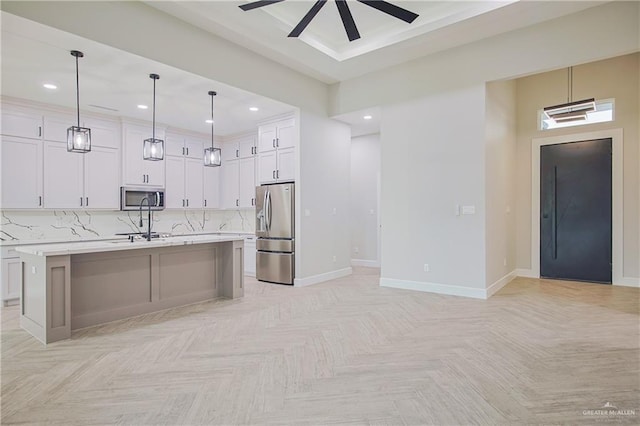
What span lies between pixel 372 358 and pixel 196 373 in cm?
145

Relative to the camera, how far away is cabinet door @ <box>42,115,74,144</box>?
17.7 ft

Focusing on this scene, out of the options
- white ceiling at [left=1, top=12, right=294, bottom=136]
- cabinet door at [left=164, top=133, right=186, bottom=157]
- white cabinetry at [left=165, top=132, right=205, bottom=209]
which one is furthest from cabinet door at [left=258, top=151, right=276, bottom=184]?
cabinet door at [left=164, top=133, right=186, bottom=157]

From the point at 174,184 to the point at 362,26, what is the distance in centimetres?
460

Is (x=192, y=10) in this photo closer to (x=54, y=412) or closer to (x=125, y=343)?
(x=125, y=343)

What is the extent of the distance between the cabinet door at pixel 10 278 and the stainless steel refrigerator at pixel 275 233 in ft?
11.3

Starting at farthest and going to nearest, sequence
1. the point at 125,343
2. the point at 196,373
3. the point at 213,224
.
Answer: the point at 213,224 → the point at 125,343 → the point at 196,373

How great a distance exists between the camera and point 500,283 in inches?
218

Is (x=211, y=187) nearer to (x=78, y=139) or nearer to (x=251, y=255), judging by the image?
(x=251, y=255)

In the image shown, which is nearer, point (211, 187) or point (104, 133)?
point (104, 133)

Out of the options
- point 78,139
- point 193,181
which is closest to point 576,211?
point 193,181

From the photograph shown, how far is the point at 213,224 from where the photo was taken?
812 centimetres

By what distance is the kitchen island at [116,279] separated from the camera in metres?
3.46

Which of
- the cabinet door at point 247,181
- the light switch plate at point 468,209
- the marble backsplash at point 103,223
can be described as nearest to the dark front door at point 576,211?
the light switch plate at point 468,209

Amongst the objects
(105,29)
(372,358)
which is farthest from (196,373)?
(105,29)
